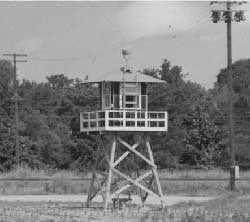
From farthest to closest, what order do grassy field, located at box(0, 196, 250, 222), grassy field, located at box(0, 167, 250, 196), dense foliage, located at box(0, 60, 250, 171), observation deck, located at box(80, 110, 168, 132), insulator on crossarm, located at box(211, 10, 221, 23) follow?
1. dense foliage, located at box(0, 60, 250, 171)
2. insulator on crossarm, located at box(211, 10, 221, 23)
3. grassy field, located at box(0, 167, 250, 196)
4. observation deck, located at box(80, 110, 168, 132)
5. grassy field, located at box(0, 196, 250, 222)

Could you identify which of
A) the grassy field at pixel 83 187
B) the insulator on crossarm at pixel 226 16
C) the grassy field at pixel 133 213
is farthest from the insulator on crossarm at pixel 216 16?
the grassy field at pixel 133 213

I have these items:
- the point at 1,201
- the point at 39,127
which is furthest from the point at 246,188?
the point at 39,127

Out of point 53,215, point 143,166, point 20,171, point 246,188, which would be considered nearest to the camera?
point 53,215

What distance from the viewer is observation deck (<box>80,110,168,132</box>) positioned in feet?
116

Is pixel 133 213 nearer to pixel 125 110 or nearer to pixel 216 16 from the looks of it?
pixel 125 110

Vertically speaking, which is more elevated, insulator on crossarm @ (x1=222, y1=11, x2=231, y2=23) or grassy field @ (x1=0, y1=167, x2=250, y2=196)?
insulator on crossarm @ (x1=222, y1=11, x2=231, y2=23)

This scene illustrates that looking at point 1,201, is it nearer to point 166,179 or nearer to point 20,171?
point 166,179

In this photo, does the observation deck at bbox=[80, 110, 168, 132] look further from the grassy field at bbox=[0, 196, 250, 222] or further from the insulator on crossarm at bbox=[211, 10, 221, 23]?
the insulator on crossarm at bbox=[211, 10, 221, 23]

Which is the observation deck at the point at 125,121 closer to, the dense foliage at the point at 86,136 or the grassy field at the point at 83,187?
the grassy field at the point at 83,187

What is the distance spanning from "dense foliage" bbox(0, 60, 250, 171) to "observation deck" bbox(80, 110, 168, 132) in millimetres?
47253

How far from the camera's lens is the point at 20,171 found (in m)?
66.0

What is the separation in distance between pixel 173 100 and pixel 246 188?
46412 mm

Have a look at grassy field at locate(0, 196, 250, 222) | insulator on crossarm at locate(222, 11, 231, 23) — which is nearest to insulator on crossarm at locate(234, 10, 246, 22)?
insulator on crossarm at locate(222, 11, 231, 23)

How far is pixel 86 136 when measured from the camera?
90375mm
